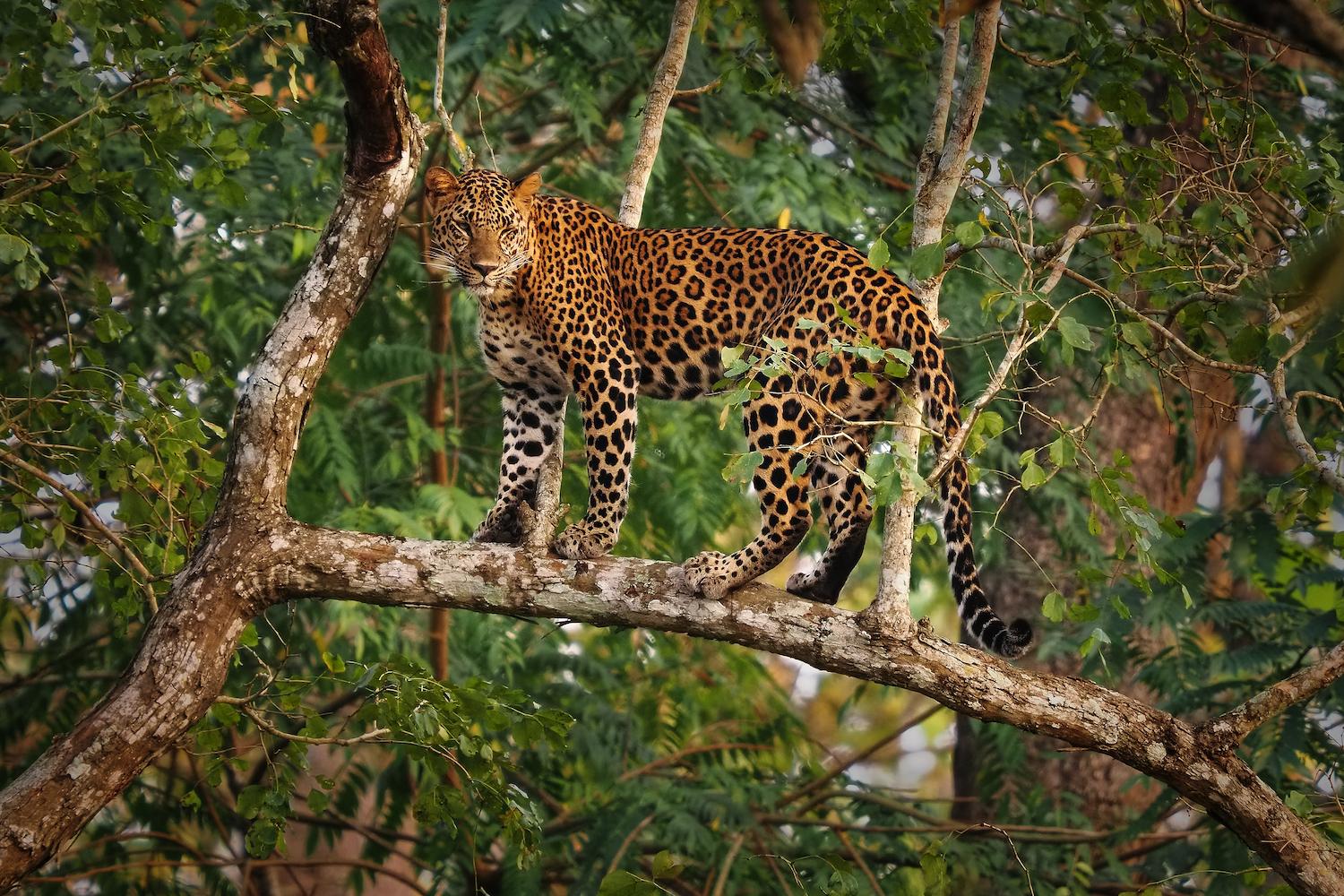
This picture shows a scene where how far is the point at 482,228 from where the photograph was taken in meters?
7.05

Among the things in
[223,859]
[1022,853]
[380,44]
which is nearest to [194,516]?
[380,44]

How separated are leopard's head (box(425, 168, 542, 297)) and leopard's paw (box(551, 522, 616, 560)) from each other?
1195 millimetres

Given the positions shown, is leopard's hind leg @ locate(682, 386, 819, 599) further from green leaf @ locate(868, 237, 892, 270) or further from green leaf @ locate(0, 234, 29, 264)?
green leaf @ locate(0, 234, 29, 264)

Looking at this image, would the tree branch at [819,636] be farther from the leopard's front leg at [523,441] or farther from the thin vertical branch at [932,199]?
the leopard's front leg at [523,441]

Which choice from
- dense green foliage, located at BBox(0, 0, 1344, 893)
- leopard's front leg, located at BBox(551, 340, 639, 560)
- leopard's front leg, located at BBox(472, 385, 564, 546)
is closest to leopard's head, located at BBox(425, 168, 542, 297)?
dense green foliage, located at BBox(0, 0, 1344, 893)

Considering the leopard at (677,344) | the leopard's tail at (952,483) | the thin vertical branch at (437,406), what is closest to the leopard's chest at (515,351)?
the leopard at (677,344)

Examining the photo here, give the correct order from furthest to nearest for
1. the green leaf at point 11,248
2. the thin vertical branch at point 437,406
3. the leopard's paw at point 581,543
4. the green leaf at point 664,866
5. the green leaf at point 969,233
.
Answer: the thin vertical branch at point 437,406
the leopard's paw at point 581,543
the green leaf at point 11,248
the green leaf at point 664,866
the green leaf at point 969,233

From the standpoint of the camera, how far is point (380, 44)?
5.59 m

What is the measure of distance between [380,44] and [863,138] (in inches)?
251

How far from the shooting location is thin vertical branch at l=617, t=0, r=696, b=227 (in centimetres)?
682

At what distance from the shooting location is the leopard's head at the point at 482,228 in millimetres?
7012

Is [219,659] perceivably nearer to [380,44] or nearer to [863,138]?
[380,44]

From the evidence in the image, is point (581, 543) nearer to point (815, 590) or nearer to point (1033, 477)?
point (815, 590)

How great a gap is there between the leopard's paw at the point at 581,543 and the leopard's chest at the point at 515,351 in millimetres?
832
